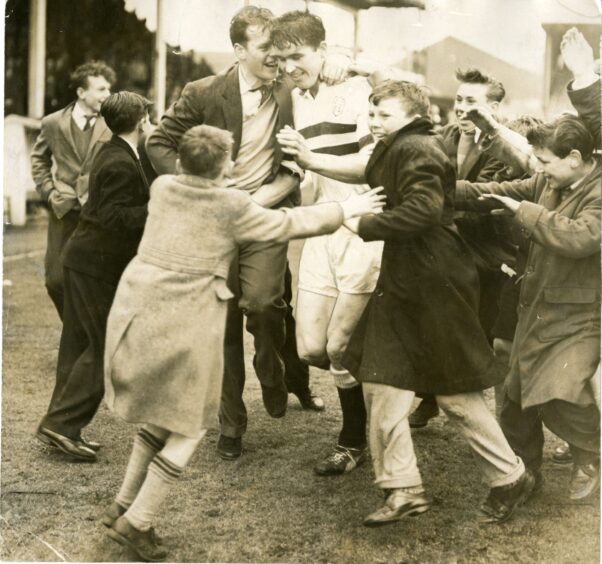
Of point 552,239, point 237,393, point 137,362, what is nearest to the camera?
point 137,362

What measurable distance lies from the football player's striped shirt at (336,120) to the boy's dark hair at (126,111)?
0.65 m

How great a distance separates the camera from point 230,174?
3.80 metres

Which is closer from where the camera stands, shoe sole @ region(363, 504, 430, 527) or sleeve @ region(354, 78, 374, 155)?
shoe sole @ region(363, 504, 430, 527)

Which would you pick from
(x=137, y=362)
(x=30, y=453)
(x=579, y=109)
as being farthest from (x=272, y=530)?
(x=579, y=109)

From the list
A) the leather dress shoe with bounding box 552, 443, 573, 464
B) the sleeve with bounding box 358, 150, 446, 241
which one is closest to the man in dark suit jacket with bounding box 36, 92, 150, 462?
the sleeve with bounding box 358, 150, 446, 241

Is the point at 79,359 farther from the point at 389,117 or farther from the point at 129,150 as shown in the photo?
the point at 389,117

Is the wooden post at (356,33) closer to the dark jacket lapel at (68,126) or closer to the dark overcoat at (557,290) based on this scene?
the dark overcoat at (557,290)

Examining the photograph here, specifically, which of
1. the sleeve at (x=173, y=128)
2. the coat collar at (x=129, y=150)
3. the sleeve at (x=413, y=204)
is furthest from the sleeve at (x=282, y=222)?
the coat collar at (x=129, y=150)

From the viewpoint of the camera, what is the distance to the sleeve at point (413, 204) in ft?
11.5

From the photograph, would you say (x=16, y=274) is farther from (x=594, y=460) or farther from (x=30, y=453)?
(x=594, y=460)

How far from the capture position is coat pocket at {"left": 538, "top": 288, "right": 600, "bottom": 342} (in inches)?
152

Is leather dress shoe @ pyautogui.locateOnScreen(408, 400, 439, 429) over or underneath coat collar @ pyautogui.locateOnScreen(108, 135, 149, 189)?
underneath

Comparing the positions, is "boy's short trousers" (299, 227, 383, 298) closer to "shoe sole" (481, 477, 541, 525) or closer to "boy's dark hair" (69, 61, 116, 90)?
"shoe sole" (481, 477, 541, 525)

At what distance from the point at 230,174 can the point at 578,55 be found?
1.52 m
